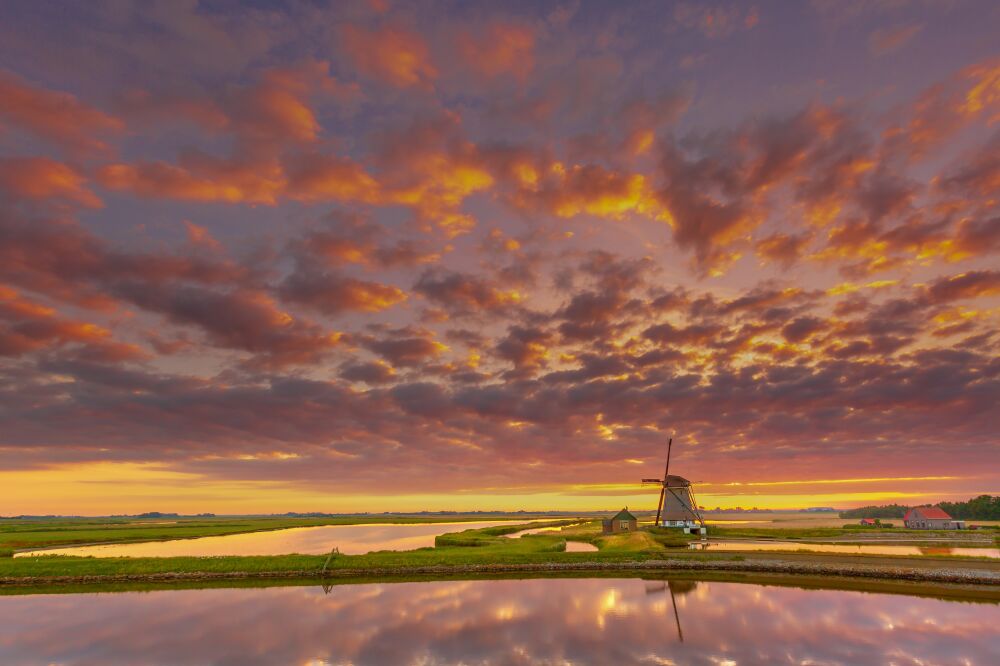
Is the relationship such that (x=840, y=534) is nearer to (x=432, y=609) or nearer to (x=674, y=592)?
(x=674, y=592)

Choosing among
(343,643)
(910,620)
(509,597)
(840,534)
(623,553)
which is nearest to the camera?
(343,643)

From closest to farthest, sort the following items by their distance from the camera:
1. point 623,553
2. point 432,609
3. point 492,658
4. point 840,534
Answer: point 492,658, point 432,609, point 623,553, point 840,534

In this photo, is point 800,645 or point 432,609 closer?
point 800,645

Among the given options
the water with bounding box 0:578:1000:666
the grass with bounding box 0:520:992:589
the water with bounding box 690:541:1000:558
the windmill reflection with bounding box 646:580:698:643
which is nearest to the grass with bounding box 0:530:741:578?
the grass with bounding box 0:520:992:589

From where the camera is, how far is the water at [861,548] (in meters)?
60.0

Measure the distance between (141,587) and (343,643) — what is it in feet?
93.5

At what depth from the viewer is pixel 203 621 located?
1315 inches

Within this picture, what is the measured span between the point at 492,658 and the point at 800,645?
1501 centimetres

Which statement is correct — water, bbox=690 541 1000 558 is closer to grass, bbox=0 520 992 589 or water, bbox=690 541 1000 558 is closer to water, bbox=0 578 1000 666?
grass, bbox=0 520 992 589

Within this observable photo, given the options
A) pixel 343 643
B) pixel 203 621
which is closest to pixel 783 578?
pixel 343 643

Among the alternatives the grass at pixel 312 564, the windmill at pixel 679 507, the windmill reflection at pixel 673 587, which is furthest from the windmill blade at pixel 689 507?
the windmill reflection at pixel 673 587

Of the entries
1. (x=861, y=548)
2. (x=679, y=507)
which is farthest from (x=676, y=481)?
(x=861, y=548)

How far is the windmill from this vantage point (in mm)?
97706

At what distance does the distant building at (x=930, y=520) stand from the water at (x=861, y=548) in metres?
59.7
